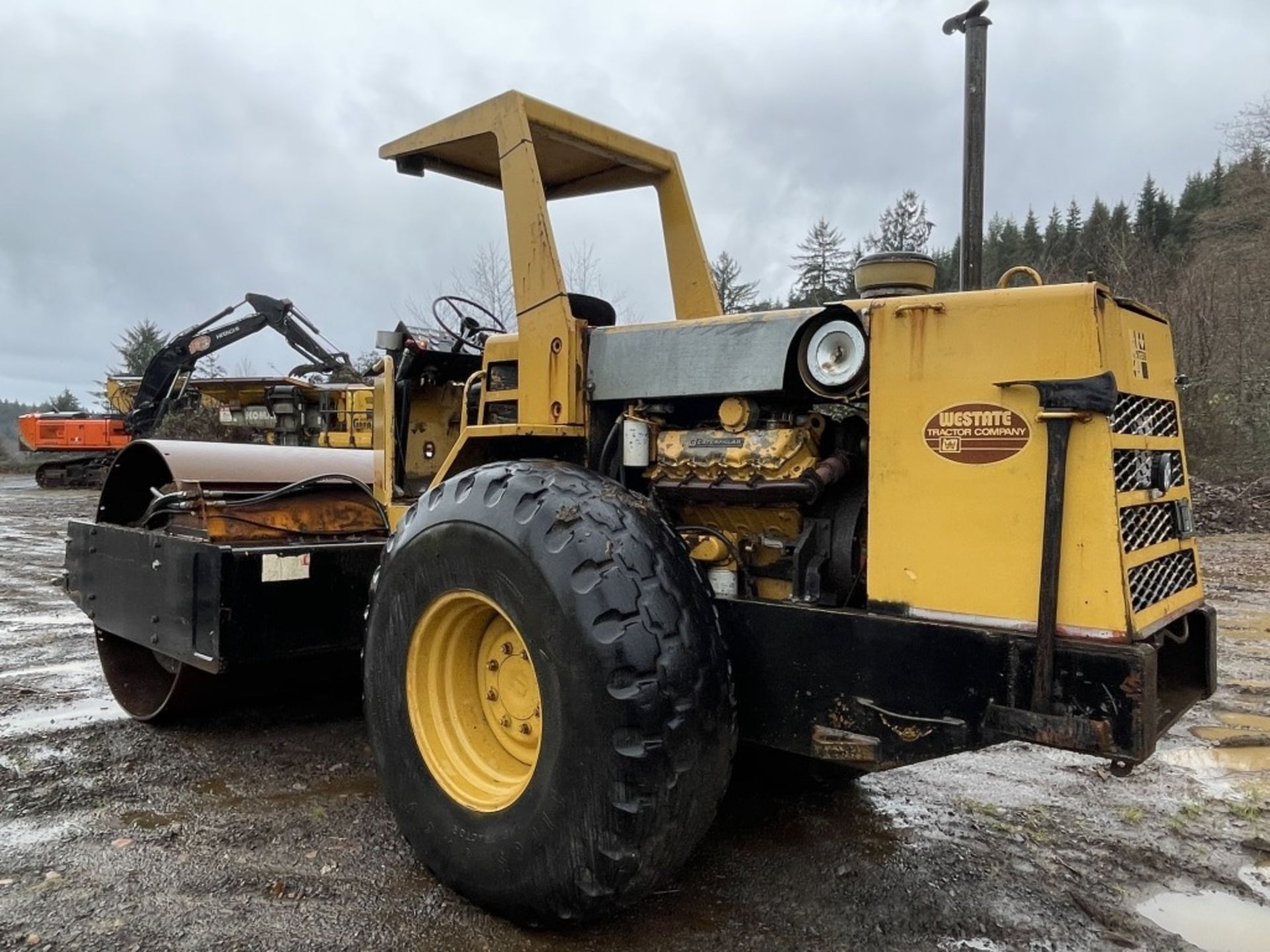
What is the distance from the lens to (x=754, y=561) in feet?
9.84

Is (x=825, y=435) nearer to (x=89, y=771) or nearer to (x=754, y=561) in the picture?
(x=754, y=561)

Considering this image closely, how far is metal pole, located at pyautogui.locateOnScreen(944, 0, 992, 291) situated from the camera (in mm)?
4133

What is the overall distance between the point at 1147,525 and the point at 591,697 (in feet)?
4.90

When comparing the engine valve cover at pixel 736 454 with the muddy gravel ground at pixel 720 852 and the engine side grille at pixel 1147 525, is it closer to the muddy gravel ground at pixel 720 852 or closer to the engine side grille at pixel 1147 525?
the engine side grille at pixel 1147 525

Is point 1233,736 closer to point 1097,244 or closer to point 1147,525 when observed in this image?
point 1147,525

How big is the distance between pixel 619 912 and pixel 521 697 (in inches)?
26.2

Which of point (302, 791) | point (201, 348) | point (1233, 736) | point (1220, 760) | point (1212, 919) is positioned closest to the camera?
point (1212, 919)

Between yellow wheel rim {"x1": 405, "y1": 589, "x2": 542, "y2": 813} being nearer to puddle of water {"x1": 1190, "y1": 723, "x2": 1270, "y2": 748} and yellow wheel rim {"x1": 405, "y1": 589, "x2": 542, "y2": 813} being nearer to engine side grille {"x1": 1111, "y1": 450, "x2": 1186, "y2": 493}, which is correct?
engine side grille {"x1": 1111, "y1": 450, "x2": 1186, "y2": 493}

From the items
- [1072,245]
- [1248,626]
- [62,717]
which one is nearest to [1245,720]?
[1248,626]

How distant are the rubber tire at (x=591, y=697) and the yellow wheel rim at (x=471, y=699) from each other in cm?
11

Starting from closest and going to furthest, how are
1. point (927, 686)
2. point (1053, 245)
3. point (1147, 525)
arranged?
point (927, 686)
point (1147, 525)
point (1053, 245)

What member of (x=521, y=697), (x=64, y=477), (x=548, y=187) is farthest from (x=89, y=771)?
(x=64, y=477)

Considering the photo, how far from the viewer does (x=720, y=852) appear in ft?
10.6

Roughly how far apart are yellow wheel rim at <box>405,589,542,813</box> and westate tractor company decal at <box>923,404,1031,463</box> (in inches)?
51.2
